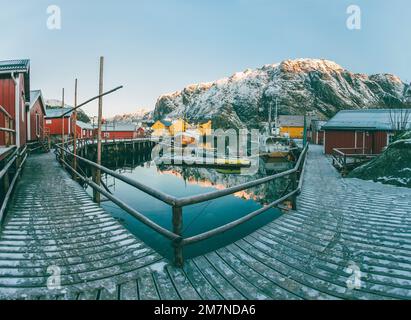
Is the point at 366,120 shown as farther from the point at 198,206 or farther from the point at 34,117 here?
the point at 34,117

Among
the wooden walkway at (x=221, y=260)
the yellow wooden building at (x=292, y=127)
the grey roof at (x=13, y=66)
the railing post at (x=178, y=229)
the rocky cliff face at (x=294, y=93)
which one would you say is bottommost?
the wooden walkway at (x=221, y=260)

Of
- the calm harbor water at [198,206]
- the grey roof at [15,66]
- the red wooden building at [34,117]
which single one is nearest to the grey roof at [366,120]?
the calm harbor water at [198,206]

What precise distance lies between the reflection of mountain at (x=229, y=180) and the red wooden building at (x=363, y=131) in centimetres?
663

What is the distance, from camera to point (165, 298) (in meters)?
2.92

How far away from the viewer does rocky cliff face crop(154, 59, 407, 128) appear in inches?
4641

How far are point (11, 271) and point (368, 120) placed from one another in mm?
29803

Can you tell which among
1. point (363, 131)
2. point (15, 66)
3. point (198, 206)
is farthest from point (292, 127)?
point (15, 66)

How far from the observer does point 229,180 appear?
29.6 m

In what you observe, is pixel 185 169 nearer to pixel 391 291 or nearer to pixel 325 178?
pixel 325 178

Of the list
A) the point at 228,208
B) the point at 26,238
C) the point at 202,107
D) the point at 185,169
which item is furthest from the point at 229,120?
the point at 26,238

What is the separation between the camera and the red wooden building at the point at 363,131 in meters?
24.2

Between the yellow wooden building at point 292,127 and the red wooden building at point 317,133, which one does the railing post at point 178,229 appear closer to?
the red wooden building at point 317,133

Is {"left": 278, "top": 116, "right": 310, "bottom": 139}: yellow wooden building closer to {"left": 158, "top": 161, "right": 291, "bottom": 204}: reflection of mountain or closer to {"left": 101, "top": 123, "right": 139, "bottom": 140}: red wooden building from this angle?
{"left": 101, "top": 123, "right": 139, "bottom": 140}: red wooden building

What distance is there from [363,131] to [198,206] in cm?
1846
